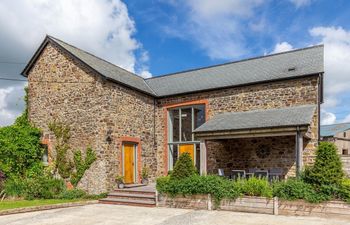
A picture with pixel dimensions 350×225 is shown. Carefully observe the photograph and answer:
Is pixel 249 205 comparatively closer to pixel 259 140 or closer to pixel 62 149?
pixel 259 140

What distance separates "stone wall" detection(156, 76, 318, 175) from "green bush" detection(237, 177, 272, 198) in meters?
3.94

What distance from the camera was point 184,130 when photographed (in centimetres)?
1471

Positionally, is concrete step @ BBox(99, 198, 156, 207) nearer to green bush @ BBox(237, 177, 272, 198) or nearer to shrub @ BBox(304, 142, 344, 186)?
green bush @ BBox(237, 177, 272, 198)

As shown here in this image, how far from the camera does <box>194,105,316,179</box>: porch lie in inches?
382

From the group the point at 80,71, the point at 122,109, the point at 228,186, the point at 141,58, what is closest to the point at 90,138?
the point at 122,109

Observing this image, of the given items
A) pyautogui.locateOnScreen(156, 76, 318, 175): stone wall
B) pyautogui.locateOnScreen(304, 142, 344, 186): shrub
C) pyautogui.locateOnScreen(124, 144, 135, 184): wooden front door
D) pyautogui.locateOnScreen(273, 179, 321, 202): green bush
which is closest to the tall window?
pyautogui.locateOnScreen(156, 76, 318, 175): stone wall

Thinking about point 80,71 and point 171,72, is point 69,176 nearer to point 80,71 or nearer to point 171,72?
point 80,71

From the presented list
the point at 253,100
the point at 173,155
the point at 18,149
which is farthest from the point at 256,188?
the point at 18,149

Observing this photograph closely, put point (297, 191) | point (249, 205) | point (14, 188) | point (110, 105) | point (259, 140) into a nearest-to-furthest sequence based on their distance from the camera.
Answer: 1. point (297, 191)
2. point (249, 205)
3. point (14, 188)
4. point (110, 105)
5. point (259, 140)

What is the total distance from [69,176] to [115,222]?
584cm

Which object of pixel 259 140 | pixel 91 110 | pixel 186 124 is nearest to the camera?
pixel 91 110

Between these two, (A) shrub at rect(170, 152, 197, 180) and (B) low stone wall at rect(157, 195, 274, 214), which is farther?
(A) shrub at rect(170, 152, 197, 180)

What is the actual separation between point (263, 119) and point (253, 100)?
2.09m

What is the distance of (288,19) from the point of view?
37.0 feet
